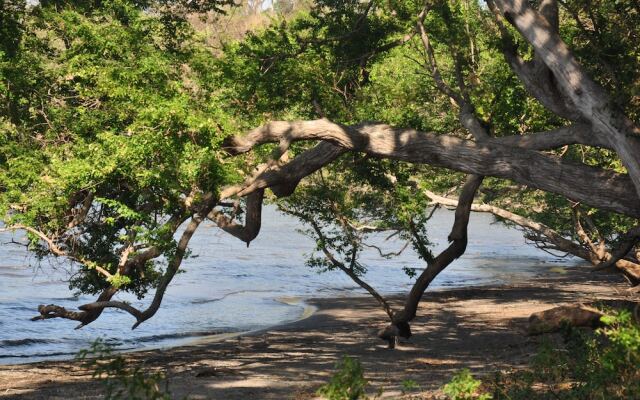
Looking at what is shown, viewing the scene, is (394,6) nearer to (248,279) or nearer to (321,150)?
(321,150)

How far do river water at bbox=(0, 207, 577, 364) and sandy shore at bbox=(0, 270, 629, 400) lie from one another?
2.01m

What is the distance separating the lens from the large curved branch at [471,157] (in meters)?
9.25

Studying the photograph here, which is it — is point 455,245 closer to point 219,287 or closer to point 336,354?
point 336,354

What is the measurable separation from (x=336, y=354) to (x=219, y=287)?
20.1 m

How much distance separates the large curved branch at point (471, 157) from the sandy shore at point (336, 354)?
2793 millimetres

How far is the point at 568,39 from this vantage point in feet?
48.8

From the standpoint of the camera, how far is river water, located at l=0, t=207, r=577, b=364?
2455cm

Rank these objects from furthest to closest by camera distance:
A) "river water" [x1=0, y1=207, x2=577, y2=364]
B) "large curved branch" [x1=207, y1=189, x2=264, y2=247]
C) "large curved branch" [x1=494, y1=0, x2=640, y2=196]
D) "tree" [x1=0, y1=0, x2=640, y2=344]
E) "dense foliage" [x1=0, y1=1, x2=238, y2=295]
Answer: "river water" [x1=0, y1=207, x2=577, y2=364]
"large curved branch" [x1=207, y1=189, x2=264, y2=247]
"dense foliage" [x1=0, y1=1, x2=238, y2=295]
"tree" [x1=0, y1=0, x2=640, y2=344]
"large curved branch" [x1=494, y1=0, x2=640, y2=196]

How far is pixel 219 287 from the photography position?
1459 inches

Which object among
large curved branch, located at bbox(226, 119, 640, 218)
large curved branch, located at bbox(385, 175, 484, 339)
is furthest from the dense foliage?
large curved branch, located at bbox(385, 175, 484, 339)

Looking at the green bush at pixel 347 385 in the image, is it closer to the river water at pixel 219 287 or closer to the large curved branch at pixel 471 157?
the large curved branch at pixel 471 157

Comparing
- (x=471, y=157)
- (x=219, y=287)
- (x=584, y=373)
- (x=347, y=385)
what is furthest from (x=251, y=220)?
(x=219, y=287)

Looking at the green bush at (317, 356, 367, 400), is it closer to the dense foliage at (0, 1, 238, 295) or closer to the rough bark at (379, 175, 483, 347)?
the dense foliage at (0, 1, 238, 295)

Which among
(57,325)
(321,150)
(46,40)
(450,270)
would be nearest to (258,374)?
(321,150)
